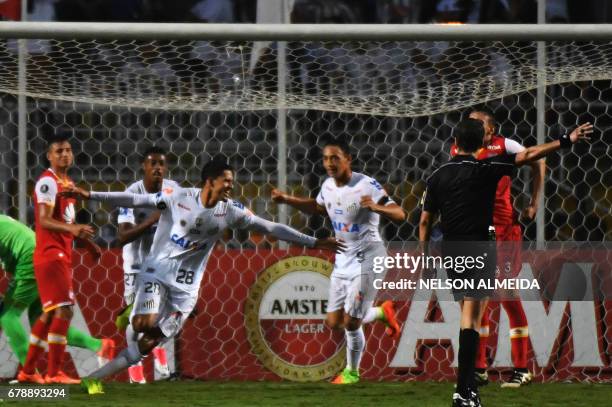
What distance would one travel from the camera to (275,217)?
1029 cm

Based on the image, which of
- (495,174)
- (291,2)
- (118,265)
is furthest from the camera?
(291,2)

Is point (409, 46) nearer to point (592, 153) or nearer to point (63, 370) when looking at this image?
point (592, 153)

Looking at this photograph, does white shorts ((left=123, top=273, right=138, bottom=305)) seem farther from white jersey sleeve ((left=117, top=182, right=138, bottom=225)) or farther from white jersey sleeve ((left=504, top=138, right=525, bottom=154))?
white jersey sleeve ((left=504, top=138, right=525, bottom=154))

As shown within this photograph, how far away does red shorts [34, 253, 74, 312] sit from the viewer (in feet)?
30.0

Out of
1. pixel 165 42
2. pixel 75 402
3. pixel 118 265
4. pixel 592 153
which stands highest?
pixel 165 42

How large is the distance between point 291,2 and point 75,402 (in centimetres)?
451

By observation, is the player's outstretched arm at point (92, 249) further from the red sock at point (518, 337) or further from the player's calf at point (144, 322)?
the red sock at point (518, 337)

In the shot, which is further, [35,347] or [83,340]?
[83,340]

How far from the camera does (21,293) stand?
31.0ft

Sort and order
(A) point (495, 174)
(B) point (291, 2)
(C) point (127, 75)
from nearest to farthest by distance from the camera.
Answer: (A) point (495, 174), (C) point (127, 75), (B) point (291, 2)

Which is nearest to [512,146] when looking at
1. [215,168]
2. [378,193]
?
[378,193]

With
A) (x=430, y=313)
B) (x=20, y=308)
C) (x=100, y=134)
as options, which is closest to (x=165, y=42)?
(x=100, y=134)

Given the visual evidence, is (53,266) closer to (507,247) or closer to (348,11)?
(507,247)

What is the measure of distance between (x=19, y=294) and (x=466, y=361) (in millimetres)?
3378
